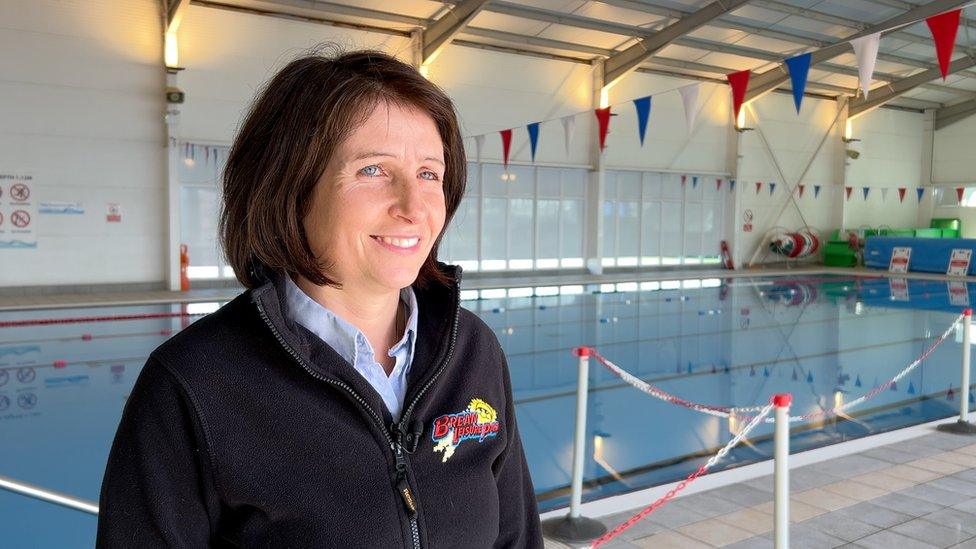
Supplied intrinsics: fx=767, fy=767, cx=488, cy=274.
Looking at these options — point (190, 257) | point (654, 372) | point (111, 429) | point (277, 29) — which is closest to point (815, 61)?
point (277, 29)

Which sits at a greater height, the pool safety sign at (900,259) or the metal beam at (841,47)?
the metal beam at (841,47)

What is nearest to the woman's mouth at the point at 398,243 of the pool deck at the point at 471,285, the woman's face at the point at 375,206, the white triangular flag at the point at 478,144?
the woman's face at the point at 375,206

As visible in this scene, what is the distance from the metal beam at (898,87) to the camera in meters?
19.9

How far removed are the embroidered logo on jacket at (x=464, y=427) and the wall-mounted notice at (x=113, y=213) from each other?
14.4 metres

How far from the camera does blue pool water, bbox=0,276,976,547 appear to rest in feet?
16.3

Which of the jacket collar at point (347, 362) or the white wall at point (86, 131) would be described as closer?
the jacket collar at point (347, 362)

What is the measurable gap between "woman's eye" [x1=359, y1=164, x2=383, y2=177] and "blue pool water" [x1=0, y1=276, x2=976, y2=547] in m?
3.52

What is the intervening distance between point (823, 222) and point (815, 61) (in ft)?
24.8

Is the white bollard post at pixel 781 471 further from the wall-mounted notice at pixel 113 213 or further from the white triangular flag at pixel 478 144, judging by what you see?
the white triangular flag at pixel 478 144

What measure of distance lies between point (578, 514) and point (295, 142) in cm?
325

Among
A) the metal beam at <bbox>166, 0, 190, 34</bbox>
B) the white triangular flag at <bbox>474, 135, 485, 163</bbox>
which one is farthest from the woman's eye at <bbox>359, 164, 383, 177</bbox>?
the white triangular flag at <bbox>474, 135, 485, 163</bbox>

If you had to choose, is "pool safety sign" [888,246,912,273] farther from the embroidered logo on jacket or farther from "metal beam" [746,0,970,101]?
the embroidered logo on jacket

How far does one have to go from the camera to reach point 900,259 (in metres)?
22.2

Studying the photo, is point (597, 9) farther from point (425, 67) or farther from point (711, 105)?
point (711, 105)
